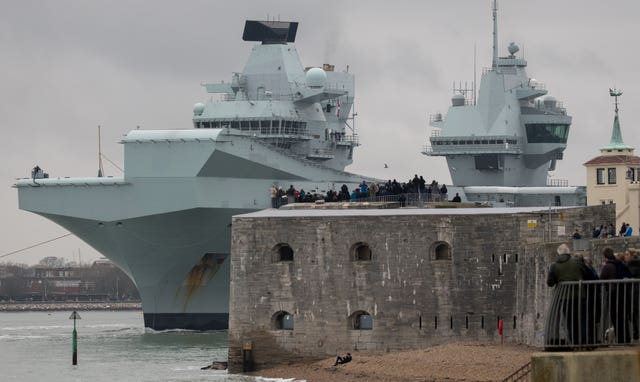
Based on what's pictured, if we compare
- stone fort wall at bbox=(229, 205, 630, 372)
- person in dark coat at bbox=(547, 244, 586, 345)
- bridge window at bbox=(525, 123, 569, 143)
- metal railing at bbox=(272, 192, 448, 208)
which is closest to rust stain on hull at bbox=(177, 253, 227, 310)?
metal railing at bbox=(272, 192, 448, 208)

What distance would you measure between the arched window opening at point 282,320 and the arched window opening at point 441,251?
4.86 metres

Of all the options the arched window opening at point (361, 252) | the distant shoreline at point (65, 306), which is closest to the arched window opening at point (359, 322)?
the arched window opening at point (361, 252)

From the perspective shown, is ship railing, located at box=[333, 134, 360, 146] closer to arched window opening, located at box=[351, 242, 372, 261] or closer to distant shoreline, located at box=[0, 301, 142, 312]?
arched window opening, located at box=[351, 242, 372, 261]

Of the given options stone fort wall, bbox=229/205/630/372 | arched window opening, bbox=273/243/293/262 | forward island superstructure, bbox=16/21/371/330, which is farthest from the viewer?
forward island superstructure, bbox=16/21/371/330

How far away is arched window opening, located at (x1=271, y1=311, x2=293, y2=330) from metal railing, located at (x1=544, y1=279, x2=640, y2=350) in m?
31.0

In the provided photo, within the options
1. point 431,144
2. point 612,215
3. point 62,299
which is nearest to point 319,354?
point 612,215

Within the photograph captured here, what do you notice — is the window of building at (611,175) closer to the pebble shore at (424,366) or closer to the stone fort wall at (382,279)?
the stone fort wall at (382,279)

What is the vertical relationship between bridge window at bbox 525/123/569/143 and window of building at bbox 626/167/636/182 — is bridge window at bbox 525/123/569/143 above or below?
above

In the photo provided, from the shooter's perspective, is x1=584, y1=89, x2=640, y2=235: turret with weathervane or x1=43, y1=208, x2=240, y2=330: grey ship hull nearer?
x1=584, y1=89, x2=640, y2=235: turret with weathervane

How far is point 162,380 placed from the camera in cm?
4438

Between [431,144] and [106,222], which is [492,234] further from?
[431,144]

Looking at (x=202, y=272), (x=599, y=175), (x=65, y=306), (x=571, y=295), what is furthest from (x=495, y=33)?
(x=65, y=306)

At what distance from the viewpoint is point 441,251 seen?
144 feet

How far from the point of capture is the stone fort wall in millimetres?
42781
